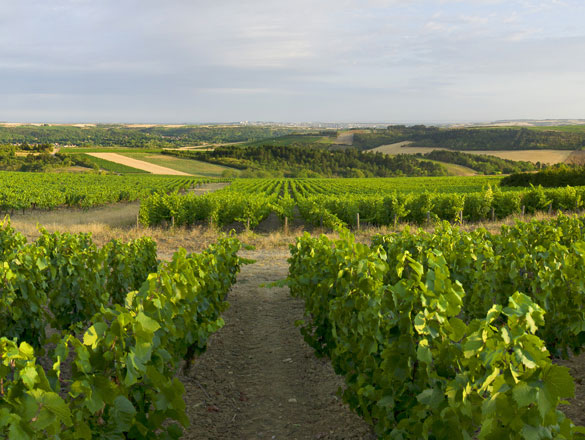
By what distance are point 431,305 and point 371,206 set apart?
59.5 ft

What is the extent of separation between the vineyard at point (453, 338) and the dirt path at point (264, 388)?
0.45 metres

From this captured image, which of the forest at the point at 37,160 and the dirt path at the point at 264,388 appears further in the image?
the forest at the point at 37,160

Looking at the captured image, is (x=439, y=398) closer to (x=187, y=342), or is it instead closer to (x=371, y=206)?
(x=187, y=342)

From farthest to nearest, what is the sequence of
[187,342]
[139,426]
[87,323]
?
[87,323] < [187,342] < [139,426]

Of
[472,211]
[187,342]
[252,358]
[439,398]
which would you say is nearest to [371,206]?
[472,211]

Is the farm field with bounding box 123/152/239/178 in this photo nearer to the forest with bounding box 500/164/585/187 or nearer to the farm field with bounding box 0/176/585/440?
the forest with bounding box 500/164/585/187

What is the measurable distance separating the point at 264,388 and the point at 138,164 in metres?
91.0

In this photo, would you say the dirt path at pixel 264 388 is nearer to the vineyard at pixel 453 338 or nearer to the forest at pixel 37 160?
the vineyard at pixel 453 338

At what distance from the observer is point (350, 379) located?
423 cm

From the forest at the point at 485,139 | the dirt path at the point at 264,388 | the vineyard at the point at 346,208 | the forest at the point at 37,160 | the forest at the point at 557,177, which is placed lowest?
the dirt path at the point at 264,388

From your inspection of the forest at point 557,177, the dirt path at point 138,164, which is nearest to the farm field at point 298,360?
the forest at point 557,177

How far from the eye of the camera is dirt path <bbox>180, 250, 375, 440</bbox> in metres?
4.48

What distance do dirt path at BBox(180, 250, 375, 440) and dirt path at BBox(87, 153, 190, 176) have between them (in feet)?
251

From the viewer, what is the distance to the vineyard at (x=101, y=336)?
2480mm
